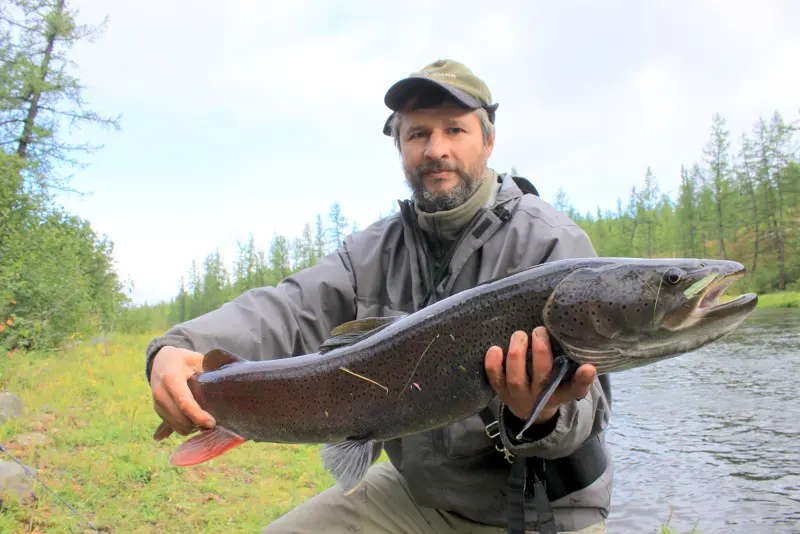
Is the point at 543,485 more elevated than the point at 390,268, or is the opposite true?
the point at 390,268

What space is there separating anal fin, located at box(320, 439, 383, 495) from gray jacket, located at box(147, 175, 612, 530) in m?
0.61

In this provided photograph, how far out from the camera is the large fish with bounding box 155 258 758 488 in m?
2.23

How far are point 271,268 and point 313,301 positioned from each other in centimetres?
7676

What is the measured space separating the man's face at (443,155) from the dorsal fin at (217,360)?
5.24 ft

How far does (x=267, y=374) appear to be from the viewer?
270 cm

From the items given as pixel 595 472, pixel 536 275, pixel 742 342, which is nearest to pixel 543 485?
pixel 595 472

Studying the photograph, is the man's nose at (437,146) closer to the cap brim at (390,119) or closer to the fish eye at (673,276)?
the cap brim at (390,119)

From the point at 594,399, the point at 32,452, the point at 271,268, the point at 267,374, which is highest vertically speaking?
the point at 271,268

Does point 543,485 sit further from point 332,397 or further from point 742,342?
point 742,342

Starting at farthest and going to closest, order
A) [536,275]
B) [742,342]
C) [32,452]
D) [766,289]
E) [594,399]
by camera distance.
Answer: [766,289] → [742,342] → [32,452] → [594,399] → [536,275]

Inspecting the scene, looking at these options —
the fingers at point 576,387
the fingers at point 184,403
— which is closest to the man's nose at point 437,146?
the fingers at point 576,387

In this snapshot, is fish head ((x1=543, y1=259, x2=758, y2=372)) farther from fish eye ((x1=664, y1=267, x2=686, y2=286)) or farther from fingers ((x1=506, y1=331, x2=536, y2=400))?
fingers ((x1=506, y1=331, x2=536, y2=400))

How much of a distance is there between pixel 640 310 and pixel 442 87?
6.54ft

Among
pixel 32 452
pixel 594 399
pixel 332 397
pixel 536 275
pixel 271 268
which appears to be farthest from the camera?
pixel 271 268
